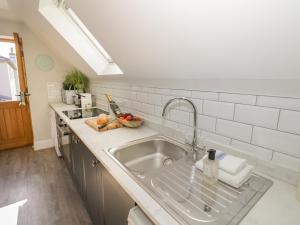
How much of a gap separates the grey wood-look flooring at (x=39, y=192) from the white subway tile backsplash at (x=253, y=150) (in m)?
1.51

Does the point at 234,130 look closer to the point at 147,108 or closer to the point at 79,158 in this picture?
the point at 147,108

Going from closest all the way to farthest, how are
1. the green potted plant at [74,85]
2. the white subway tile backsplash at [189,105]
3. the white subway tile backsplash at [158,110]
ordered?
the white subway tile backsplash at [189,105] < the white subway tile backsplash at [158,110] < the green potted plant at [74,85]

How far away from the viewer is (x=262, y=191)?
0.73 m

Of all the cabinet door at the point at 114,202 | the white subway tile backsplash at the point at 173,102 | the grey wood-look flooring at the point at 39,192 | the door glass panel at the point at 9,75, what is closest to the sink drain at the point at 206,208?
the cabinet door at the point at 114,202

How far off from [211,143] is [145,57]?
753 millimetres

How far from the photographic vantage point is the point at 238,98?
2.97 ft

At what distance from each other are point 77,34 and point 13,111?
7.03 feet

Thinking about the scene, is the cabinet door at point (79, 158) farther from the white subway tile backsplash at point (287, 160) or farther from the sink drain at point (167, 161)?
the white subway tile backsplash at point (287, 160)

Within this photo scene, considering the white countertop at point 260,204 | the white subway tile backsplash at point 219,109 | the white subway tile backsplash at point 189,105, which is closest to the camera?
the white countertop at point 260,204

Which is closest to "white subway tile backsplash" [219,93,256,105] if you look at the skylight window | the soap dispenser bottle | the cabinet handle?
the soap dispenser bottle

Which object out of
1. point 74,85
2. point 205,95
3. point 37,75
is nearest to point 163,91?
point 205,95

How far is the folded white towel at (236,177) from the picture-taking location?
74 centimetres

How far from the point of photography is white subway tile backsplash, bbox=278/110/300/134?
2.36ft

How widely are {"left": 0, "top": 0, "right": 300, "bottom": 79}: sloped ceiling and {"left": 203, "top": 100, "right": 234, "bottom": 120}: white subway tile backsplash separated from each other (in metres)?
0.17
